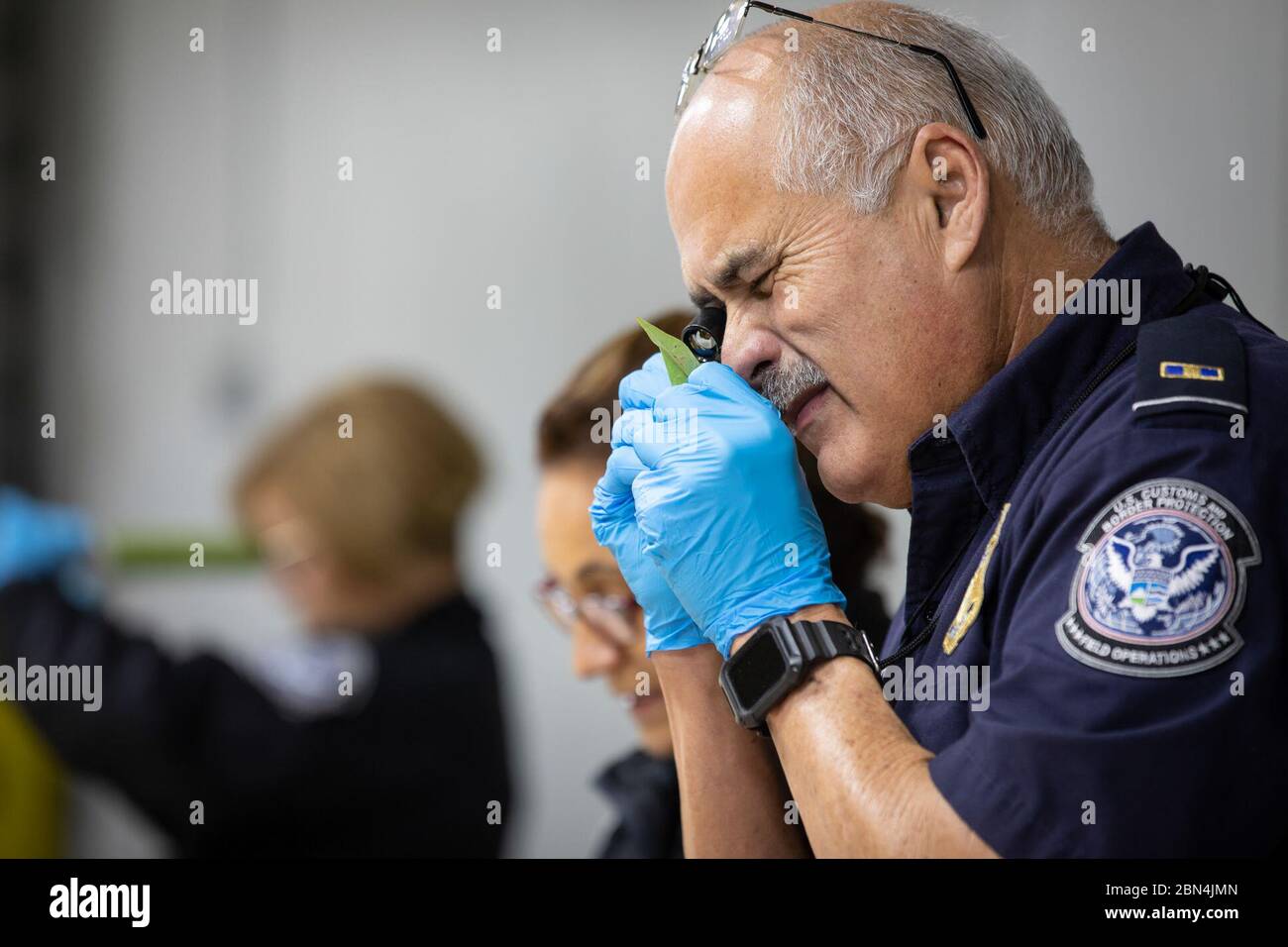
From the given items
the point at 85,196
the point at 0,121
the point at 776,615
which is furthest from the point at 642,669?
the point at 0,121

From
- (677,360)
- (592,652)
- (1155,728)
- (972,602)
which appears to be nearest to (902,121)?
(677,360)

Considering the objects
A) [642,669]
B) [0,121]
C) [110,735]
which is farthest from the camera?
[0,121]

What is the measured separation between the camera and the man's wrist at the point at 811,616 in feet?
3.66

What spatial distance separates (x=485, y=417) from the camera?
2943mm

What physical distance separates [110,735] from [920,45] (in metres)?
1.98

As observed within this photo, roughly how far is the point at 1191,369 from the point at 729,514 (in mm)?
408

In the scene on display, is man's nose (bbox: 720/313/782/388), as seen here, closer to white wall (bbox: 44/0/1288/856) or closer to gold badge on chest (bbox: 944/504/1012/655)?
Answer: gold badge on chest (bbox: 944/504/1012/655)

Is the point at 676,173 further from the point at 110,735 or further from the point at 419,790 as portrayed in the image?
the point at 110,735

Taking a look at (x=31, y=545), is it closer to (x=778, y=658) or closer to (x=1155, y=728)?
(x=778, y=658)

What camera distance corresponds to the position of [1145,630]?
89 cm

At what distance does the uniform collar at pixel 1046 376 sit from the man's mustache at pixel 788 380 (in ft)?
0.48

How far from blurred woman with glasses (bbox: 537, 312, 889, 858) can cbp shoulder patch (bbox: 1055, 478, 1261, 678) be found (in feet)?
2.71

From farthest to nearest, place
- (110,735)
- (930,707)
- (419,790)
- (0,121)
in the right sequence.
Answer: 1. (0,121)
2. (110,735)
3. (419,790)
4. (930,707)

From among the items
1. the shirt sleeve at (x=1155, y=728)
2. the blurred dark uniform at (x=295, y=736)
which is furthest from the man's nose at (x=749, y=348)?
the blurred dark uniform at (x=295, y=736)
